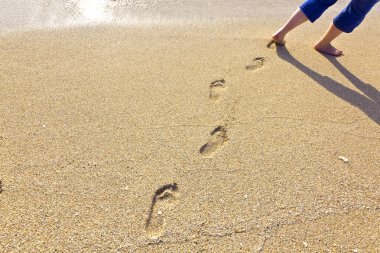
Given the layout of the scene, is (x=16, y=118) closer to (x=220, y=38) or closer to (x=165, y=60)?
(x=165, y=60)

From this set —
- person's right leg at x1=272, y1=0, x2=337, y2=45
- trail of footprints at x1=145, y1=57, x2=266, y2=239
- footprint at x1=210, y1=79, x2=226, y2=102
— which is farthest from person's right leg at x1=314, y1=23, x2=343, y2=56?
trail of footprints at x1=145, y1=57, x2=266, y2=239

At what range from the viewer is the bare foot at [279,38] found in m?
2.54

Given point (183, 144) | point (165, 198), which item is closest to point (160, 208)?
point (165, 198)

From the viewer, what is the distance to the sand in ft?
4.70

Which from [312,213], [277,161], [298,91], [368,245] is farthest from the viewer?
[298,91]

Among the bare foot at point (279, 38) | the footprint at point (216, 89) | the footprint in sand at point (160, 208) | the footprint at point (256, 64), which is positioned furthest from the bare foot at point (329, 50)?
the footprint in sand at point (160, 208)

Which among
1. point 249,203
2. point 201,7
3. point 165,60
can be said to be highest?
point 201,7

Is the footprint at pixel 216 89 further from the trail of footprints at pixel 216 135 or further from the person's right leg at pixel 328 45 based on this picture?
the person's right leg at pixel 328 45

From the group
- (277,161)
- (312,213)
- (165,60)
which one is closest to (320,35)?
(165,60)

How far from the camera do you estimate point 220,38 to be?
2625mm

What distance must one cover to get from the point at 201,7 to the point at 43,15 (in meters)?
1.30

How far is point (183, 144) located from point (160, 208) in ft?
1.30

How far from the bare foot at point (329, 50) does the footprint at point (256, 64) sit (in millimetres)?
464

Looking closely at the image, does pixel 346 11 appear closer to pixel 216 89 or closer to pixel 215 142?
pixel 216 89
